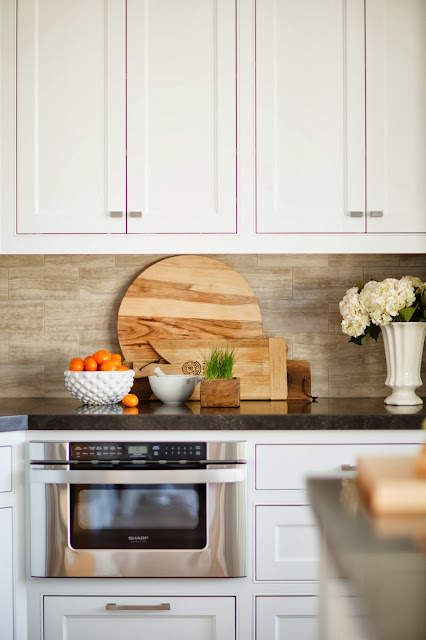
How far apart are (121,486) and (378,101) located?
1612mm

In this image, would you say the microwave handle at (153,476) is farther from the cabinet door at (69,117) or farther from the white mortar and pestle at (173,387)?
the cabinet door at (69,117)

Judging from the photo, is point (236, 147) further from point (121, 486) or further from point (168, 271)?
point (121, 486)

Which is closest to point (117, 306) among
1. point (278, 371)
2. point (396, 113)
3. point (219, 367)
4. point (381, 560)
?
point (219, 367)

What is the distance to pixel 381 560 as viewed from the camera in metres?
0.69

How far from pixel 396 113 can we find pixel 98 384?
1.43 m

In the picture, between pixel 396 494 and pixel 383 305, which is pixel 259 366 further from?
pixel 396 494

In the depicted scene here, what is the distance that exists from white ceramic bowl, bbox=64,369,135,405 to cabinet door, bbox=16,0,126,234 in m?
0.53

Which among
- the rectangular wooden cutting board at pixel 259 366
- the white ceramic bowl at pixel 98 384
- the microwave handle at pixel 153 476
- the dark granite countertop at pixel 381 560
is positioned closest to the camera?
the dark granite countertop at pixel 381 560

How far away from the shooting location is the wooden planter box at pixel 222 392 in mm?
2482

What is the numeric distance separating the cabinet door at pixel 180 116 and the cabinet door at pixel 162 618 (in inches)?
49.2

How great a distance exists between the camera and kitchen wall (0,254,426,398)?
116 inches

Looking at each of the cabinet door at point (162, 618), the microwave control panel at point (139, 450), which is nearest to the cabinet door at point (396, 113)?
the microwave control panel at point (139, 450)

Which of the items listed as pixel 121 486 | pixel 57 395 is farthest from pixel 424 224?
pixel 57 395

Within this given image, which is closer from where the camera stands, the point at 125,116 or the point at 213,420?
the point at 213,420
